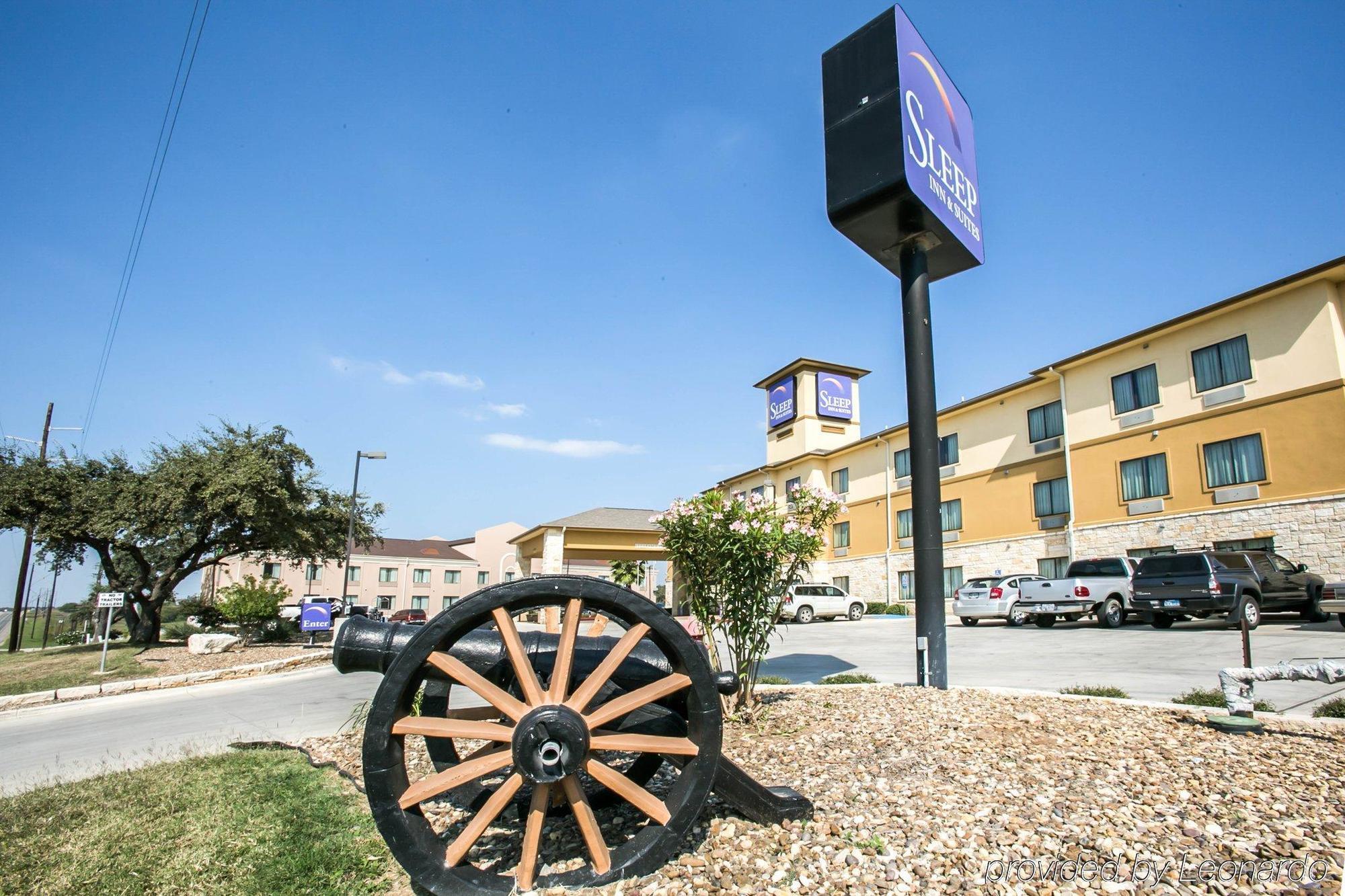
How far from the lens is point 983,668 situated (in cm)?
1076

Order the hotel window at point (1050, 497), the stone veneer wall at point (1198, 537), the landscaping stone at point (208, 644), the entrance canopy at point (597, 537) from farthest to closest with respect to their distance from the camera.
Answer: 1. the entrance canopy at point (597, 537)
2. the hotel window at point (1050, 497)
3. the landscaping stone at point (208, 644)
4. the stone veneer wall at point (1198, 537)

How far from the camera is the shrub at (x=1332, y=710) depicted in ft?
18.1

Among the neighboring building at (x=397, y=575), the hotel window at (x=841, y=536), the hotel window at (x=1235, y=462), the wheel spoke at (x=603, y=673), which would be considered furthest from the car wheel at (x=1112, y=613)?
the neighboring building at (x=397, y=575)

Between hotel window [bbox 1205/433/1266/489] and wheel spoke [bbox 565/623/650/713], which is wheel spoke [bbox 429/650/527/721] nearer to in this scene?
wheel spoke [bbox 565/623/650/713]

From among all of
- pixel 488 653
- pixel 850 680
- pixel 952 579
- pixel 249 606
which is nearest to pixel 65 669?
pixel 249 606

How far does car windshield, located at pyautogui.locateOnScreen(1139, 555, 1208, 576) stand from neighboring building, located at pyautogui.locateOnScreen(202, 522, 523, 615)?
4759 centimetres

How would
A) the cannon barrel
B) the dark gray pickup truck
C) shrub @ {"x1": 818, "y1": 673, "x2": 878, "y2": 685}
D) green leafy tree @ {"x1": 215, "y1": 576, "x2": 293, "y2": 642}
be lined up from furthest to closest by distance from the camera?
green leafy tree @ {"x1": 215, "y1": 576, "x2": 293, "y2": 642}, the dark gray pickup truck, shrub @ {"x1": 818, "y1": 673, "x2": 878, "y2": 685}, the cannon barrel

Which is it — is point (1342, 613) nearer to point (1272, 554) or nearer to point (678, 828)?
point (1272, 554)

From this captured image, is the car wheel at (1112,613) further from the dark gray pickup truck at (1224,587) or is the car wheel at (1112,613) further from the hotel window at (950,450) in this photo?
the hotel window at (950,450)

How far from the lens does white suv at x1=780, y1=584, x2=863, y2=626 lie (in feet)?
90.6

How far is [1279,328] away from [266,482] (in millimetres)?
28910

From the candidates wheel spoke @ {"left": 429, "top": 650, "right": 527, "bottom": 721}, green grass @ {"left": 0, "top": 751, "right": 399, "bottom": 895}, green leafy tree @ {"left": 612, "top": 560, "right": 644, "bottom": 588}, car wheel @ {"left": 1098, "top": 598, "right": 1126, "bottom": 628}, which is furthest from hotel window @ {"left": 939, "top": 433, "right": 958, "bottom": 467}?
wheel spoke @ {"left": 429, "top": 650, "right": 527, "bottom": 721}

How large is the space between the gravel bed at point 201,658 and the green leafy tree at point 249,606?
1747mm

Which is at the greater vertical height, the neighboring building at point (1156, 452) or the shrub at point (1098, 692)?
the neighboring building at point (1156, 452)
